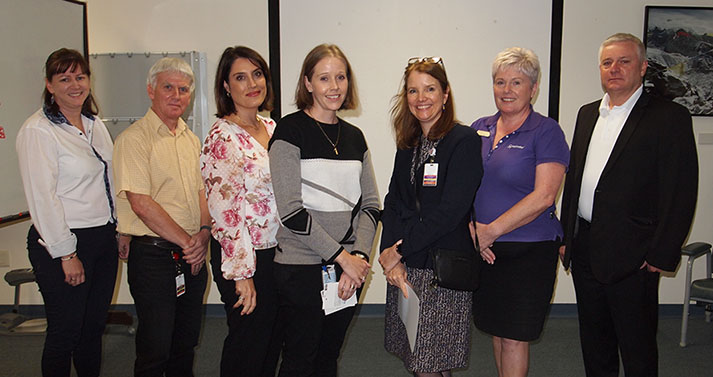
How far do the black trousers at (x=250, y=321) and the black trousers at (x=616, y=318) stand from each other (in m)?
1.41

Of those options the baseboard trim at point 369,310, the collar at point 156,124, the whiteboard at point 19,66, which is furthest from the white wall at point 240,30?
the collar at point 156,124

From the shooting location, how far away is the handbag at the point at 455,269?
1.76 meters

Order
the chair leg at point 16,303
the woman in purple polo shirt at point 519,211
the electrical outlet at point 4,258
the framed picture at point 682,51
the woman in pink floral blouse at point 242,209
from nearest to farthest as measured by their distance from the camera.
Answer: the woman in pink floral blouse at point 242,209, the woman in purple polo shirt at point 519,211, the chair leg at point 16,303, the framed picture at point 682,51, the electrical outlet at point 4,258

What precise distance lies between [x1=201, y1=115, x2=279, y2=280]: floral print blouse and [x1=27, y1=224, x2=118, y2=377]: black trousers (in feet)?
2.39

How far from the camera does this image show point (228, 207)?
1789 mm

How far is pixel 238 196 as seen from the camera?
1788mm

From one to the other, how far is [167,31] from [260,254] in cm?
247

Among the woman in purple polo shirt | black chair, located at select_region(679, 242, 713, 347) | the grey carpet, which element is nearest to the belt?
the grey carpet

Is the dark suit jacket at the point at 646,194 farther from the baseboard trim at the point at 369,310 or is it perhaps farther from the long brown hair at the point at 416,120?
the baseboard trim at the point at 369,310

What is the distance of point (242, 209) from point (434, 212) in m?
0.72

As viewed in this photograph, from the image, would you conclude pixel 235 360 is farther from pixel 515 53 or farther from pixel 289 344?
pixel 515 53

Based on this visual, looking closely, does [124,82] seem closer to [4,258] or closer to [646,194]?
[4,258]

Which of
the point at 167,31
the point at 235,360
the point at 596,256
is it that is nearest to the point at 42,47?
the point at 167,31

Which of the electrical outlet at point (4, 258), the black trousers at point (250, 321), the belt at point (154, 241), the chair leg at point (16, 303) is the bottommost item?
the chair leg at point (16, 303)
